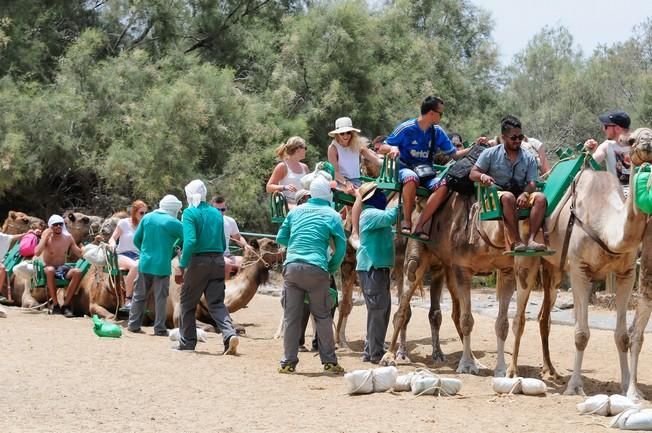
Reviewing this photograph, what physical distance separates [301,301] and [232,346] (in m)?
1.71

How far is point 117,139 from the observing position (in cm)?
2430

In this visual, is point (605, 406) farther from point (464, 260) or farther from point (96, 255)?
point (96, 255)

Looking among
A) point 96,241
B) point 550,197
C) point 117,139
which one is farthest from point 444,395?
point 117,139

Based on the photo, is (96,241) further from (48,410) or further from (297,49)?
(297,49)

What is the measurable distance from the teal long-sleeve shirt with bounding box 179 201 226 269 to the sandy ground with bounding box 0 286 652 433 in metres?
1.22

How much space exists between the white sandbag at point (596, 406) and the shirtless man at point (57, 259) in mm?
10519

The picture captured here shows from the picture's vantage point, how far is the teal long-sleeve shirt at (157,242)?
47.2 feet

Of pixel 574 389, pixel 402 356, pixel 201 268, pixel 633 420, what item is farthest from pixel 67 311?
pixel 633 420

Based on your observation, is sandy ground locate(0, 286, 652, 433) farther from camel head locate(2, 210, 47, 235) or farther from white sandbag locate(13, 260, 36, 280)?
camel head locate(2, 210, 47, 235)

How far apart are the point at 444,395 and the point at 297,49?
65.0ft

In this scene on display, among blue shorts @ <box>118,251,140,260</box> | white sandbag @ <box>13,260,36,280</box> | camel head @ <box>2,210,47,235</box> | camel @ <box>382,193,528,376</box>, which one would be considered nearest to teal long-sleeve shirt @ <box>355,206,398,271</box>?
camel @ <box>382,193,528,376</box>

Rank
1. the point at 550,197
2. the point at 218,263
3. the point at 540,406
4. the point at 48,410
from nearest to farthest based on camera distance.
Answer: the point at 48,410 → the point at 540,406 → the point at 550,197 → the point at 218,263

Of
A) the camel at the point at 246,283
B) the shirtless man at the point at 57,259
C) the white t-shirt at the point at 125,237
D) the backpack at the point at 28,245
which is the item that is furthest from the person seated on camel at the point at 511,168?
the backpack at the point at 28,245

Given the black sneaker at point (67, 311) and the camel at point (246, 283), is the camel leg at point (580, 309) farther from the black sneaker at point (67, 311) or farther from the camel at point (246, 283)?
the black sneaker at point (67, 311)
